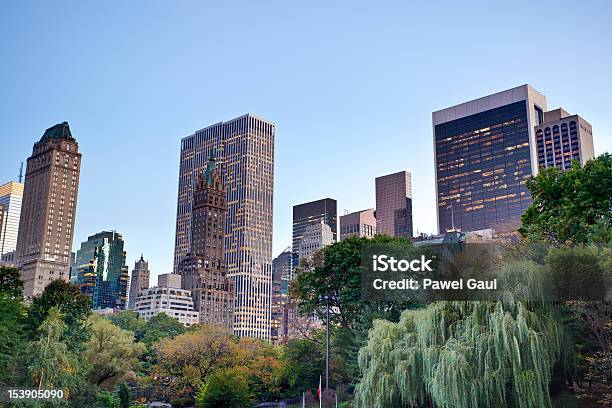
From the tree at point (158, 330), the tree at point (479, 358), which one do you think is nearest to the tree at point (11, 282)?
the tree at point (158, 330)

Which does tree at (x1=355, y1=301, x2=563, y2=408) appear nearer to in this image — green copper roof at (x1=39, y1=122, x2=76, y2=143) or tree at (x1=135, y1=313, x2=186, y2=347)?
tree at (x1=135, y1=313, x2=186, y2=347)

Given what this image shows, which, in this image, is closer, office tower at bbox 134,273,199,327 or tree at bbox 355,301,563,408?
tree at bbox 355,301,563,408

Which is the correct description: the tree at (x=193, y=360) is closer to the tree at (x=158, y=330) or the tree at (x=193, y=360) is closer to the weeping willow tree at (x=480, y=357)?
the tree at (x=158, y=330)

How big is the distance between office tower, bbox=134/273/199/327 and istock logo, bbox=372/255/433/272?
483ft

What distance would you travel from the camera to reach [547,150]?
188m

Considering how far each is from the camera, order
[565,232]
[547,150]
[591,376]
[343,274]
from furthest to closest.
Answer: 1. [547,150]
2. [343,274]
3. [565,232]
4. [591,376]

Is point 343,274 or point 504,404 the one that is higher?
point 343,274

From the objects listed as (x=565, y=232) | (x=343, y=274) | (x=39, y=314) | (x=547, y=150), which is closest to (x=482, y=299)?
(x=565, y=232)

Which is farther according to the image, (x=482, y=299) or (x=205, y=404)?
(x=205, y=404)

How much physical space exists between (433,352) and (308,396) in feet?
79.7

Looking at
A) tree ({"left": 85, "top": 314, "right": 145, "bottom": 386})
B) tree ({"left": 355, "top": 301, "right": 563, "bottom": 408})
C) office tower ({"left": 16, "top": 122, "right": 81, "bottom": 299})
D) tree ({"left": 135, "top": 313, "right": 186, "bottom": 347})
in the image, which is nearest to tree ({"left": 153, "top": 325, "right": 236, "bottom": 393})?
tree ({"left": 85, "top": 314, "right": 145, "bottom": 386})

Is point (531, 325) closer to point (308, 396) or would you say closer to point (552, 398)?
point (552, 398)

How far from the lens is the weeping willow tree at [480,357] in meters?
24.8

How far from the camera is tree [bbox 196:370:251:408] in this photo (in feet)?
148
